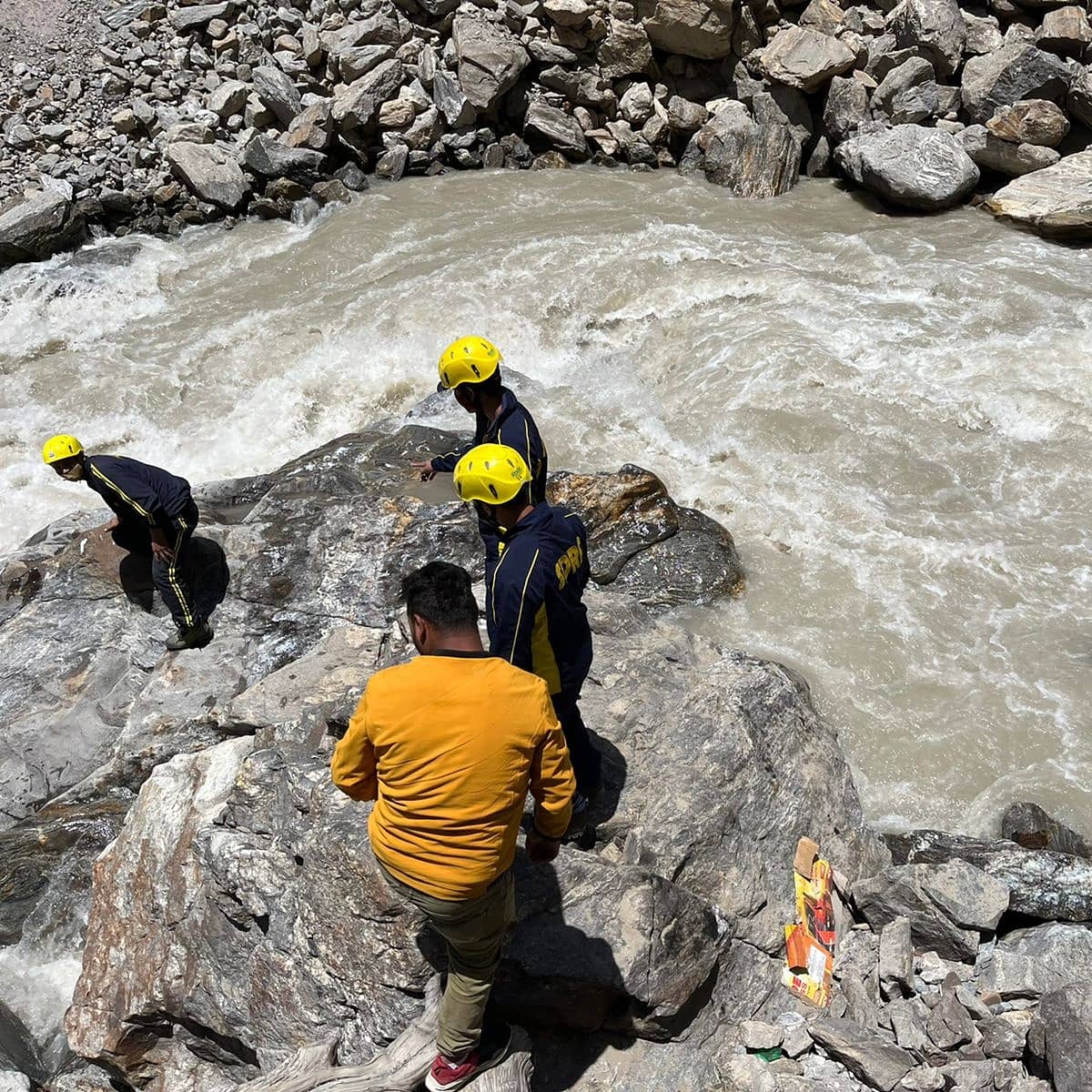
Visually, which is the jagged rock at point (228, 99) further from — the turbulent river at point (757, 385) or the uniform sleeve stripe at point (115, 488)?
the uniform sleeve stripe at point (115, 488)

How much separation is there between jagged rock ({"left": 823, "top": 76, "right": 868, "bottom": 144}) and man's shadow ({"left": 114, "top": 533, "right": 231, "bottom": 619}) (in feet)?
39.4

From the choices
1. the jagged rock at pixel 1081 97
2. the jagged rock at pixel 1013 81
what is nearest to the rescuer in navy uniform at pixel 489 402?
the jagged rock at pixel 1013 81

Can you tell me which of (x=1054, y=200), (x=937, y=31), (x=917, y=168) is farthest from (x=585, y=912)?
(x=937, y=31)

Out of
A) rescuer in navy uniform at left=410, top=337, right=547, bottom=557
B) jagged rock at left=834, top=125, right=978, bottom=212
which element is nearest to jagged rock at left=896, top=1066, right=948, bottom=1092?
rescuer in navy uniform at left=410, top=337, right=547, bottom=557

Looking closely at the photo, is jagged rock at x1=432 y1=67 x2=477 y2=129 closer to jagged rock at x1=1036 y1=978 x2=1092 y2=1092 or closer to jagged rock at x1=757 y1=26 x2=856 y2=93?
jagged rock at x1=757 y1=26 x2=856 y2=93

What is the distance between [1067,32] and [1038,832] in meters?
13.3

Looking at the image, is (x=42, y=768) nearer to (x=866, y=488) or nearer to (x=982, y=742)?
(x=982, y=742)

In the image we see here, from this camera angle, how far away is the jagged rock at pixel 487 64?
15234mm

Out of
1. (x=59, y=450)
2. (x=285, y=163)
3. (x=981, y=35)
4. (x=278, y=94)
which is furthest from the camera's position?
(x=278, y=94)

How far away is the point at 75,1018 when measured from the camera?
439cm

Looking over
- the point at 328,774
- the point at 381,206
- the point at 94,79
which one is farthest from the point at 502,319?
the point at 94,79

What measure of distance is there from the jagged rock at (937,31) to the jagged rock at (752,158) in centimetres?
238

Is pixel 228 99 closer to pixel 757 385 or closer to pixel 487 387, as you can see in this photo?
pixel 757 385

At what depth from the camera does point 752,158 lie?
14062mm
